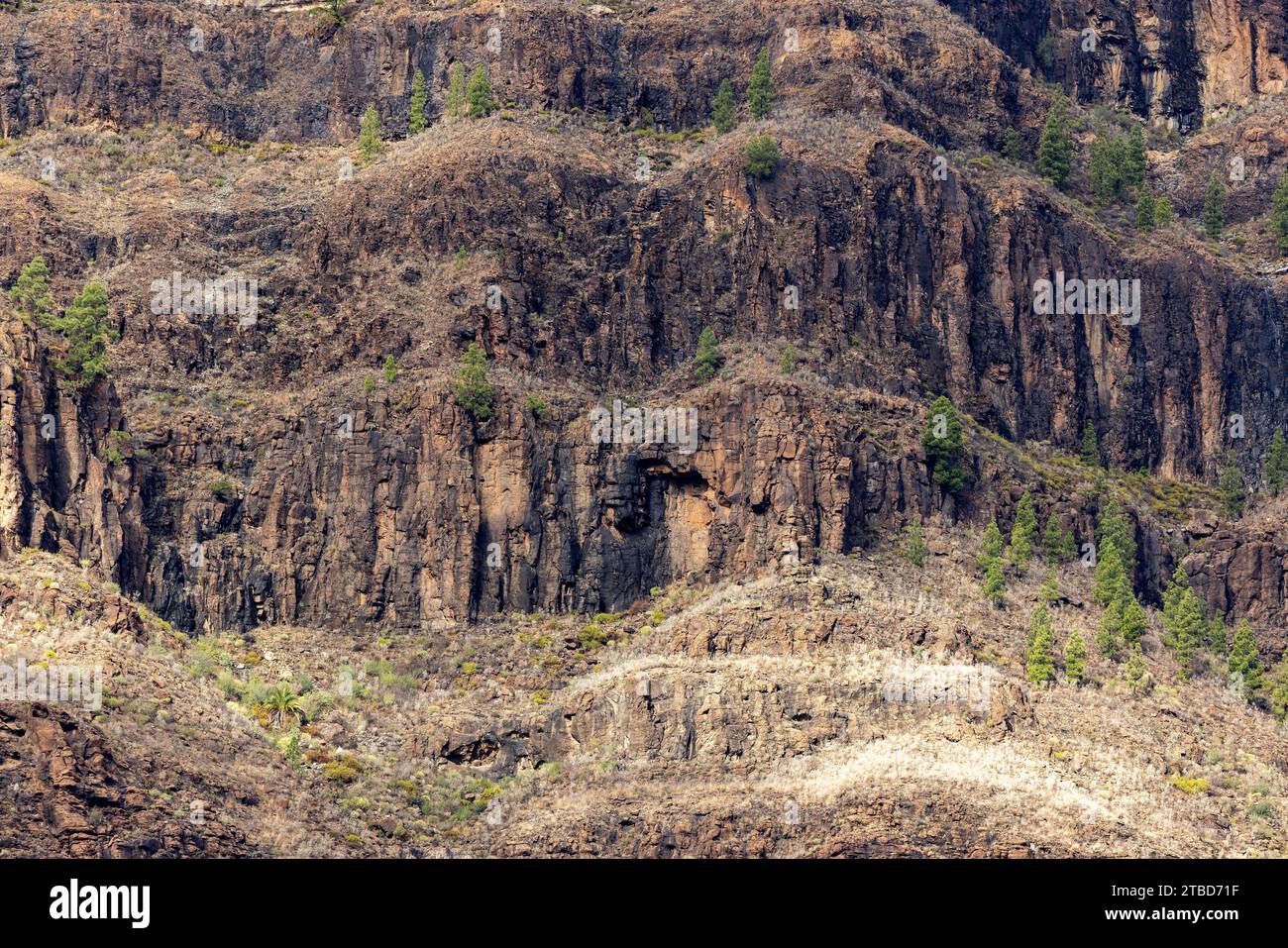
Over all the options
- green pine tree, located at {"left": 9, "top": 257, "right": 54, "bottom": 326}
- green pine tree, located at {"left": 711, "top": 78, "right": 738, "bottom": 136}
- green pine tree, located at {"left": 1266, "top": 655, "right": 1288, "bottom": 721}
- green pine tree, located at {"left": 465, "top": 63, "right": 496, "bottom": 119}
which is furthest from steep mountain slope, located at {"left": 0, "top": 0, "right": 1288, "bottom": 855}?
green pine tree, located at {"left": 1266, "top": 655, "right": 1288, "bottom": 721}

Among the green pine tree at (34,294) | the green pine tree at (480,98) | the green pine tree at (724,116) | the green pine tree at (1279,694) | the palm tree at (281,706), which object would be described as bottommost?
the green pine tree at (1279,694)

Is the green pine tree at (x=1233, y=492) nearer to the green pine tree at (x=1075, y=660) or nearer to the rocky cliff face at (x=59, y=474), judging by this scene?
the green pine tree at (x=1075, y=660)

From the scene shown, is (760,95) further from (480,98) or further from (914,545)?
(914,545)

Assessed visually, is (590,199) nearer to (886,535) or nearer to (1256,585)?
(886,535)

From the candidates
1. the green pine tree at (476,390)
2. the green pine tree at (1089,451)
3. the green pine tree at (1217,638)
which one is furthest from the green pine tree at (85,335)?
the green pine tree at (1217,638)

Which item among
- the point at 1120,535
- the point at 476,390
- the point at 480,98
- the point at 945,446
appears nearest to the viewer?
the point at 476,390

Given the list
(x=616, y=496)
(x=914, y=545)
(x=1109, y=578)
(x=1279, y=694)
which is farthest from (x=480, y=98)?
(x=1279, y=694)

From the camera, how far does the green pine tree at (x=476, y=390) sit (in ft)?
574

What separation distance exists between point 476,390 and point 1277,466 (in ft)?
153

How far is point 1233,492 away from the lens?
190625 millimetres

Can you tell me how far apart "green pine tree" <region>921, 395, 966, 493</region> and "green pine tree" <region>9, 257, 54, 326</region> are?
148 feet

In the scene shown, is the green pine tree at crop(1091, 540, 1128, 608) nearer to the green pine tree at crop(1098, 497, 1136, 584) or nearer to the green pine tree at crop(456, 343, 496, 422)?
the green pine tree at crop(1098, 497, 1136, 584)

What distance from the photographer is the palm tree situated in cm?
16075

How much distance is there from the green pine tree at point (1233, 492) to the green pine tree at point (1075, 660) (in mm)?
24225
